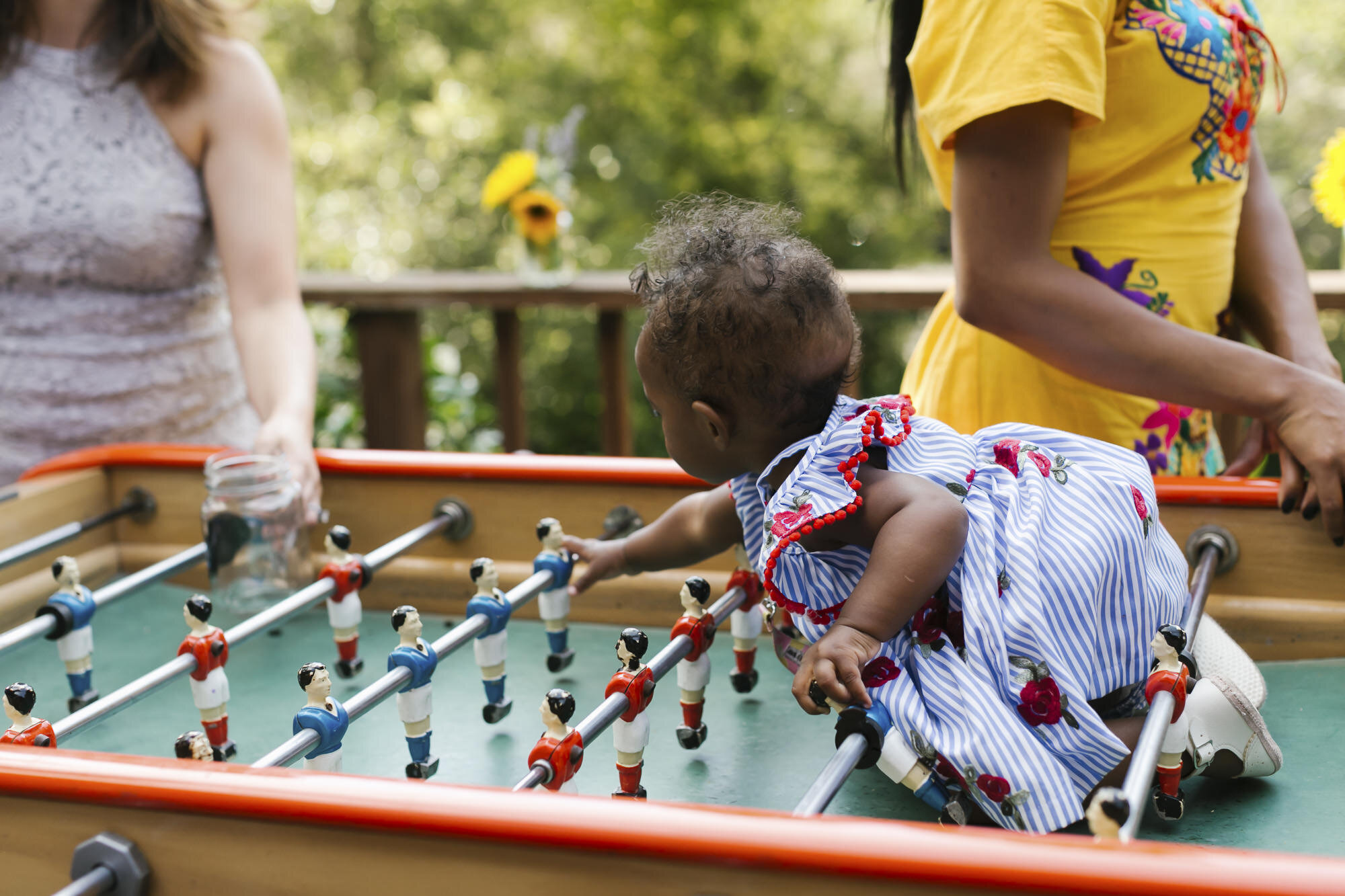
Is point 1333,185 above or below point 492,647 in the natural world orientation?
above

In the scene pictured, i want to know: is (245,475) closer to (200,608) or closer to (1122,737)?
(200,608)

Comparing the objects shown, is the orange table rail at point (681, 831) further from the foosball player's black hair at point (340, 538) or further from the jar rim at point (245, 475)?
the jar rim at point (245, 475)

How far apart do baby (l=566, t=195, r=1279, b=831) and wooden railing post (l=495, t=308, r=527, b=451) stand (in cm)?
227

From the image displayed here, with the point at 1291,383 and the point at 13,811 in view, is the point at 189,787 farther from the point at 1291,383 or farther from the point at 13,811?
the point at 1291,383

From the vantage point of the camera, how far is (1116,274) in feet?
3.94

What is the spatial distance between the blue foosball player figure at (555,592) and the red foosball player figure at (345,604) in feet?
0.59

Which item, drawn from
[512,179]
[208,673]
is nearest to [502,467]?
[208,673]

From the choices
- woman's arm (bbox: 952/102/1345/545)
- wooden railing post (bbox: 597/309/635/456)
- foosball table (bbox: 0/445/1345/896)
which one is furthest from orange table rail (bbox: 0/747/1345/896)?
wooden railing post (bbox: 597/309/635/456)

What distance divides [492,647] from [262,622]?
0.71 ft

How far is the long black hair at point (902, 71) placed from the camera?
52.5 inches

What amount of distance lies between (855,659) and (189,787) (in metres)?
Answer: 0.44

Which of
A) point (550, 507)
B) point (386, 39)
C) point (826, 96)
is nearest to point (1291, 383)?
point (550, 507)

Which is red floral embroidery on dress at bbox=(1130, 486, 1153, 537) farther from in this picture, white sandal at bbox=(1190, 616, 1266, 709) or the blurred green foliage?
the blurred green foliage

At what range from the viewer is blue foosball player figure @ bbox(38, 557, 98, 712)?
114 cm
